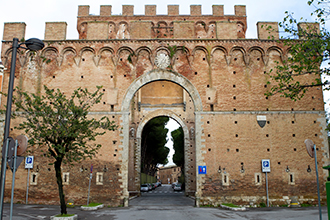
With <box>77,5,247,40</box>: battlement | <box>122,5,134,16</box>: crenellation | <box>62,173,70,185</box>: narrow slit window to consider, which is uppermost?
<box>122,5,134,16</box>: crenellation

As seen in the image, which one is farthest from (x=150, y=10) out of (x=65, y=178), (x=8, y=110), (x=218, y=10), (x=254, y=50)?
(x=8, y=110)

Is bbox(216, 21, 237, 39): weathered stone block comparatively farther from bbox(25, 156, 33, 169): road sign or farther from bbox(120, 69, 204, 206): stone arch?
bbox(25, 156, 33, 169): road sign

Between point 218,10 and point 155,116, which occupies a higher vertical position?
point 218,10

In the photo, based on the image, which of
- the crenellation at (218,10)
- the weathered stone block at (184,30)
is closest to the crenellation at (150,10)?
the crenellation at (218,10)

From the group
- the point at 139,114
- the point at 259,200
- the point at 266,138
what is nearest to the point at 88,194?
the point at 259,200

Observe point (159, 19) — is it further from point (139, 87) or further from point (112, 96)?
point (112, 96)

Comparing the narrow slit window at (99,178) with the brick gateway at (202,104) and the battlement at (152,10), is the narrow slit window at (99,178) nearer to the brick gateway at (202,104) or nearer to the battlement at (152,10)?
the brick gateway at (202,104)

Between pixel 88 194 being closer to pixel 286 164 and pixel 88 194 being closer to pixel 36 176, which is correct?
pixel 36 176

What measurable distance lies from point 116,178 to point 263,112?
30.5 feet

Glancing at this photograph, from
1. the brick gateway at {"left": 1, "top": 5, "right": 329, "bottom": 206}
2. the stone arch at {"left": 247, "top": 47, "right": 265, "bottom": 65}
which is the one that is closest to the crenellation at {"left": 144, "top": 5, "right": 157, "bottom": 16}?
the brick gateway at {"left": 1, "top": 5, "right": 329, "bottom": 206}

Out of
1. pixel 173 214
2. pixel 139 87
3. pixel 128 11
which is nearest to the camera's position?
pixel 173 214

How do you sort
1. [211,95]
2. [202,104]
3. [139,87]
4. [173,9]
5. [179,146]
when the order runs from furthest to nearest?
[179,146] < [173,9] < [139,87] < [211,95] < [202,104]

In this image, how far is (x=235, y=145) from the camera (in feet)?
57.0

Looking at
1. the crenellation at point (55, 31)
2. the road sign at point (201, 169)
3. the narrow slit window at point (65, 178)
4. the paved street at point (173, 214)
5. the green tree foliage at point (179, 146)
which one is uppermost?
the crenellation at point (55, 31)
